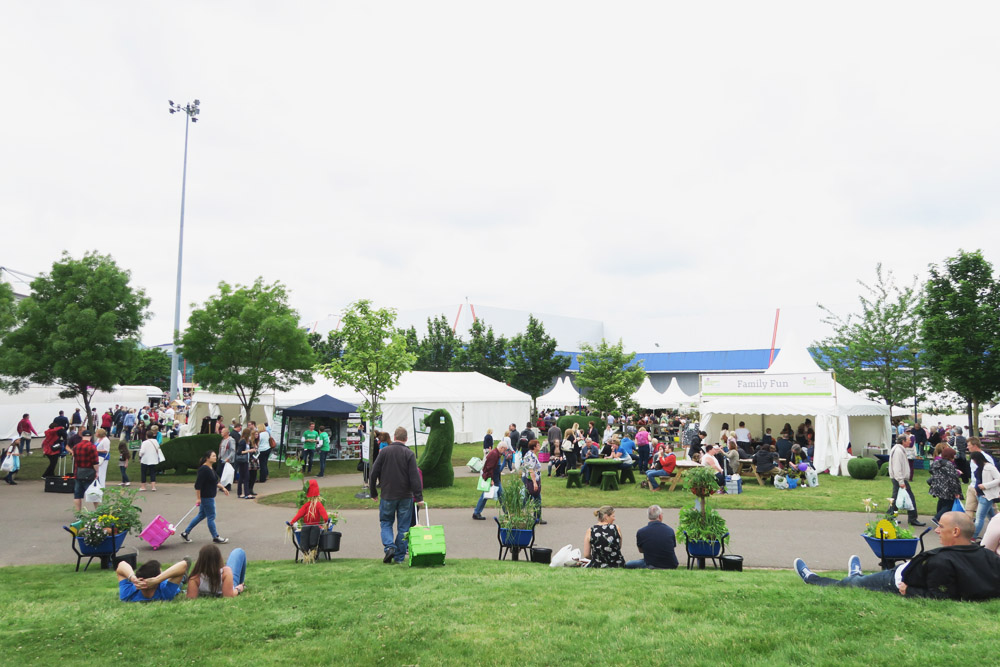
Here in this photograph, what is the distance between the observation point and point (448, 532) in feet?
34.6

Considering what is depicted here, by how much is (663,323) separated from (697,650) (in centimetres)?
6333

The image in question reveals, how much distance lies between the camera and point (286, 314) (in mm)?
24391

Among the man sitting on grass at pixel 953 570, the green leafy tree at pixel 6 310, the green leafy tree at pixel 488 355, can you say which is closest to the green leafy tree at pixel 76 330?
the green leafy tree at pixel 6 310

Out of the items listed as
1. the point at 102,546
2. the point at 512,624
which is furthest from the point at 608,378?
the point at 512,624

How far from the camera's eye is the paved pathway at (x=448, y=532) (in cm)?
880

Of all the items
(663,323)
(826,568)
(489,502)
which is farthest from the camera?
(663,323)

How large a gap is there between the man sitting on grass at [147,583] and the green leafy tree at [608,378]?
93.2 feet

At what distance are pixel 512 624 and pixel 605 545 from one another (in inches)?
104

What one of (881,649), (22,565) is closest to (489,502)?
(22,565)

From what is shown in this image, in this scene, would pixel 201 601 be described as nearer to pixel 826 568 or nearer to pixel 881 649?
pixel 881 649

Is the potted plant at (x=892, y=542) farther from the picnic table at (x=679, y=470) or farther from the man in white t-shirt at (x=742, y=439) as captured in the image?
the man in white t-shirt at (x=742, y=439)

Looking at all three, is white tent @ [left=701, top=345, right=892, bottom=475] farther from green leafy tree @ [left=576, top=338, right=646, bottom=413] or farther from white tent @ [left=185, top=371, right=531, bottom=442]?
white tent @ [left=185, top=371, right=531, bottom=442]

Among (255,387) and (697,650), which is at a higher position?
(255,387)

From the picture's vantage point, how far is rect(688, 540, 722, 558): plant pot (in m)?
7.40
